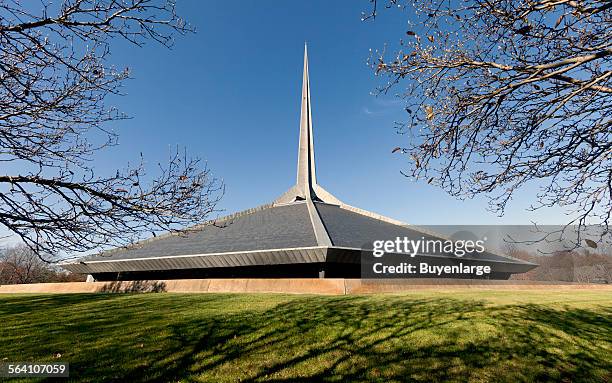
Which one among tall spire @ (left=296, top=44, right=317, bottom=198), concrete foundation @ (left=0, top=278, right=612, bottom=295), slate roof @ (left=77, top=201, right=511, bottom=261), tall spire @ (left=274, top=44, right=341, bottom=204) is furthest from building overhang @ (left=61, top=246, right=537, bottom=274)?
tall spire @ (left=296, top=44, right=317, bottom=198)

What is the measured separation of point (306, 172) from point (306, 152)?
8.91ft

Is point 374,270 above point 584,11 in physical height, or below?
below

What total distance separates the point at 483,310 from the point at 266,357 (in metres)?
6.56

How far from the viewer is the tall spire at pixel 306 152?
1319 inches

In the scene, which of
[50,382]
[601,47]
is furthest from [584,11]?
[50,382]

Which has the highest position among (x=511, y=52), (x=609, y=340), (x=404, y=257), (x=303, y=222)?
(x=511, y=52)

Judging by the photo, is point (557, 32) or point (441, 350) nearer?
point (557, 32)

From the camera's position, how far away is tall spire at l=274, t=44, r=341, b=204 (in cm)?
3216

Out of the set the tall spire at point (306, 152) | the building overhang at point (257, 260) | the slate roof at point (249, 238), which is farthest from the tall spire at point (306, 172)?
the building overhang at point (257, 260)

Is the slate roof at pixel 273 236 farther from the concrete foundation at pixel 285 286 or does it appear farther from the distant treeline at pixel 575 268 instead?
the distant treeline at pixel 575 268

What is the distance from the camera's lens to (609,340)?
6.52 meters

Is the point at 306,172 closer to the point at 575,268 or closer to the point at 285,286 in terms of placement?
the point at 285,286

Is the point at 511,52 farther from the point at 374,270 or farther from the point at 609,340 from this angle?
the point at 374,270

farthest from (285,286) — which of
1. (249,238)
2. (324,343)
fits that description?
(324,343)
